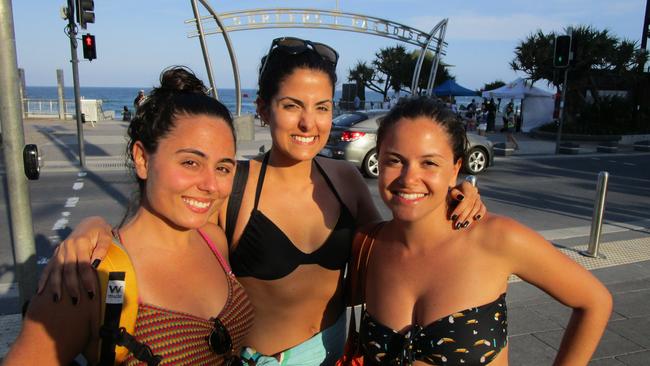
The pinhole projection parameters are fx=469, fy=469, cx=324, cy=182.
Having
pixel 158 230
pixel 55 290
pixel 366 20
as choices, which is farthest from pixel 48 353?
pixel 366 20

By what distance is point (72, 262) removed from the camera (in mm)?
1265

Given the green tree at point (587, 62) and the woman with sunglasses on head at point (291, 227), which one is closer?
the woman with sunglasses on head at point (291, 227)

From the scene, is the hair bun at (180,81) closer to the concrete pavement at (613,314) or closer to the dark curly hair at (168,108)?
the dark curly hair at (168,108)

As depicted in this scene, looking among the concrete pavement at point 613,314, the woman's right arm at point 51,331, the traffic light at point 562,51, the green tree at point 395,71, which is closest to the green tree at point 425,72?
the green tree at point 395,71

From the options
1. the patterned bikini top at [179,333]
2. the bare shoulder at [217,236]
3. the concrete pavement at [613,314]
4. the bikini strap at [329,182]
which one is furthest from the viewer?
the concrete pavement at [613,314]

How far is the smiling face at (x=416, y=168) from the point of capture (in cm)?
167

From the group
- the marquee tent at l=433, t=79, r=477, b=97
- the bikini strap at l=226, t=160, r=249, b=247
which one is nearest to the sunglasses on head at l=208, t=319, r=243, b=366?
the bikini strap at l=226, t=160, r=249, b=247

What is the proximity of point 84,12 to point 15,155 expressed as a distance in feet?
31.4

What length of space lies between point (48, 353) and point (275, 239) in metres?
0.90

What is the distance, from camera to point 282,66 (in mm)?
1972

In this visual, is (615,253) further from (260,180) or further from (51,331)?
(51,331)

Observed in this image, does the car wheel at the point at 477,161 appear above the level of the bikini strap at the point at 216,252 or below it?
below

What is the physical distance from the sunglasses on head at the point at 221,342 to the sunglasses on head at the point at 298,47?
1100mm

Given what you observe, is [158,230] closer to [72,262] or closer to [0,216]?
[72,262]
